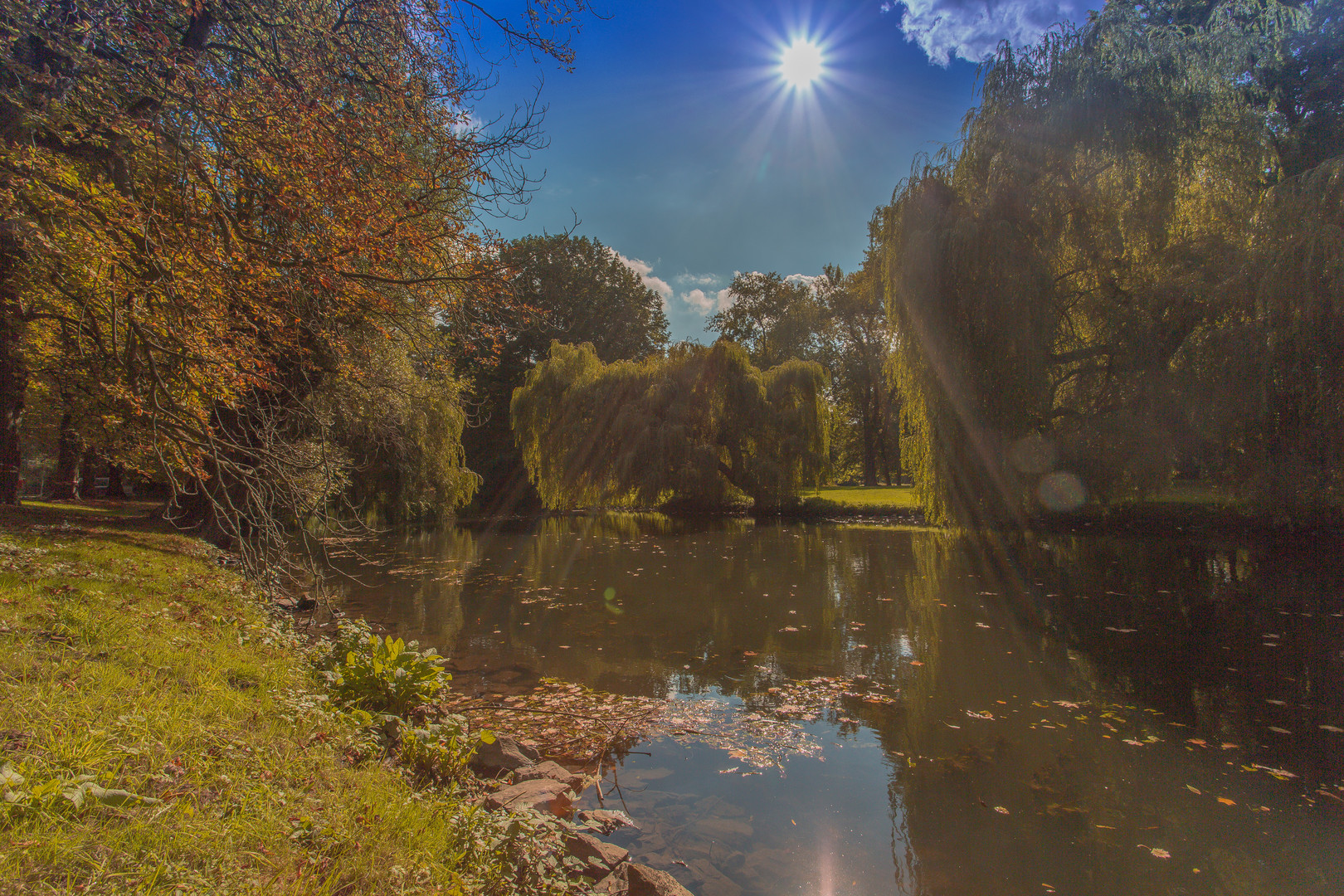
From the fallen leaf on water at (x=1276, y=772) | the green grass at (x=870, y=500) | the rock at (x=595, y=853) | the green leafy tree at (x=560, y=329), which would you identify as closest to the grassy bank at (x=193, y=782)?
the rock at (x=595, y=853)

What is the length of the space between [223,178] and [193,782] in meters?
4.51

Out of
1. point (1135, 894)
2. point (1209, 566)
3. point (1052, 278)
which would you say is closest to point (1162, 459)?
point (1209, 566)

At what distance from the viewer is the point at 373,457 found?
19.3 metres

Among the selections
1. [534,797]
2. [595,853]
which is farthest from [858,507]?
[595,853]

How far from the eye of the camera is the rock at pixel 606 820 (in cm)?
333

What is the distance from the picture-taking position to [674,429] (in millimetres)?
20516

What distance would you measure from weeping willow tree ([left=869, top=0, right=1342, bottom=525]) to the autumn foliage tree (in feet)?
29.0

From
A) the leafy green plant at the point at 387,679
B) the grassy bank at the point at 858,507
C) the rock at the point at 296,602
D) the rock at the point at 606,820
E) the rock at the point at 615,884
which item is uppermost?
the grassy bank at the point at 858,507

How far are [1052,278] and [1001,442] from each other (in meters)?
2.97

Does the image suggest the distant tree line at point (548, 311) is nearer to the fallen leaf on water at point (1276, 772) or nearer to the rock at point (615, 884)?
the rock at point (615, 884)

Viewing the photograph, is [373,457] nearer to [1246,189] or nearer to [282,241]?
[282,241]

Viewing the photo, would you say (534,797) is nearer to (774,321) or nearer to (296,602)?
(296,602)

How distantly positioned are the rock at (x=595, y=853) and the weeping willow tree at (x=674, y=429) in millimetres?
17436

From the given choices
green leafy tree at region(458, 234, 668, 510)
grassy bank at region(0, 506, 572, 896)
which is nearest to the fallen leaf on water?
grassy bank at region(0, 506, 572, 896)
